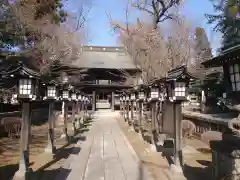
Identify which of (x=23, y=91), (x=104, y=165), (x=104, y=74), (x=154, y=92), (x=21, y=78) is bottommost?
(x=104, y=165)

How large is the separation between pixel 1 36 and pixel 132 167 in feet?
26.4

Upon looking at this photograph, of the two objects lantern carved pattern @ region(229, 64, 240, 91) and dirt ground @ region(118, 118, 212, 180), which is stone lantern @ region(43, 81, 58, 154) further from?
lantern carved pattern @ region(229, 64, 240, 91)

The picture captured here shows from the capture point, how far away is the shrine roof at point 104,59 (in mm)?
33125

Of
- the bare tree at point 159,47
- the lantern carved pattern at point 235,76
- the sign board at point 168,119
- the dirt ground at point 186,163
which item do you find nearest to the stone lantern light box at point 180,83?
the lantern carved pattern at point 235,76

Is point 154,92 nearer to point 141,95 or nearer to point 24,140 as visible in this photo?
point 141,95

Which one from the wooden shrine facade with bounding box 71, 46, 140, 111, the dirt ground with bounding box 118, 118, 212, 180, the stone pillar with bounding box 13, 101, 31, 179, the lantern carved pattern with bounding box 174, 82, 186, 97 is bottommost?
the dirt ground with bounding box 118, 118, 212, 180

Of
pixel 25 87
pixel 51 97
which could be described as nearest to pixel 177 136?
pixel 25 87

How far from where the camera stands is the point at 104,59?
37062 mm

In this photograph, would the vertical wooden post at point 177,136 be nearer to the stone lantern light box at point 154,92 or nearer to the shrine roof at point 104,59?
the stone lantern light box at point 154,92

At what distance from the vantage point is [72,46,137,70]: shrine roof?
33.1 metres

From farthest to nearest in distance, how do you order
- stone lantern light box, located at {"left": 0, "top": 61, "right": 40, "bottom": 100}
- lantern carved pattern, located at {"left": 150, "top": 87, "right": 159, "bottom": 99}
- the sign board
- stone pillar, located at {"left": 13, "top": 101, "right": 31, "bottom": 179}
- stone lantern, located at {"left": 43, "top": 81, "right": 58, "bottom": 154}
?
lantern carved pattern, located at {"left": 150, "top": 87, "right": 159, "bottom": 99} → stone lantern, located at {"left": 43, "top": 81, "right": 58, "bottom": 154} → the sign board → stone pillar, located at {"left": 13, "top": 101, "right": 31, "bottom": 179} → stone lantern light box, located at {"left": 0, "top": 61, "right": 40, "bottom": 100}

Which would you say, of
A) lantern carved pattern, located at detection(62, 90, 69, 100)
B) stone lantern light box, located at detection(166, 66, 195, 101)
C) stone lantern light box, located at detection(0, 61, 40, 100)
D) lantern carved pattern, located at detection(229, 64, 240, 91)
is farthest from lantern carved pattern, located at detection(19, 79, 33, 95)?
lantern carved pattern, located at detection(62, 90, 69, 100)

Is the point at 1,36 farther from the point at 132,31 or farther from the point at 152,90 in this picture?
the point at 132,31

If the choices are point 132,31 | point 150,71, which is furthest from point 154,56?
point 132,31
